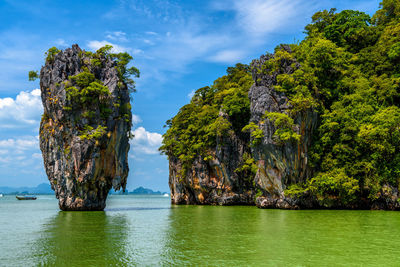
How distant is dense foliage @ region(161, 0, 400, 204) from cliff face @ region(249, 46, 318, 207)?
1.70 ft

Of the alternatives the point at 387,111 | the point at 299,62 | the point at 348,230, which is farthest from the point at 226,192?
the point at 348,230

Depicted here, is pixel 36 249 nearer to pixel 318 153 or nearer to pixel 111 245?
pixel 111 245

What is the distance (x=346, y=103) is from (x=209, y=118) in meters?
17.3

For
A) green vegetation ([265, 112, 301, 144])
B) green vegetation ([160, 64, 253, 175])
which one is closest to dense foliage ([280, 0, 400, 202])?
green vegetation ([265, 112, 301, 144])

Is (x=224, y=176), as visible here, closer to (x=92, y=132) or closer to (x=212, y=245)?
(x=92, y=132)

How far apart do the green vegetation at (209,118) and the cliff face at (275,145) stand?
5748mm

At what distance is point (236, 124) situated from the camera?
129 feet

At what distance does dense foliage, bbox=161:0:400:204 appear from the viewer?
26.3 metres

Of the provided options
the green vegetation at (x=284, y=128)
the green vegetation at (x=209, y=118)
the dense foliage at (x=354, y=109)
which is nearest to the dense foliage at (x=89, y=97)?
the green vegetation at (x=209, y=118)

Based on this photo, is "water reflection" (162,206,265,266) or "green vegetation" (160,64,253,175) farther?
"green vegetation" (160,64,253,175)

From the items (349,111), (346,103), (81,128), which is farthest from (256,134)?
(81,128)

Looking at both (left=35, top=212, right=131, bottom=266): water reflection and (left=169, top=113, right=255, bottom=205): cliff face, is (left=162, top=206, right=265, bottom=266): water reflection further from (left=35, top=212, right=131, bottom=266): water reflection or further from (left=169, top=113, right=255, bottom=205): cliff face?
(left=169, top=113, right=255, bottom=205): cliff face

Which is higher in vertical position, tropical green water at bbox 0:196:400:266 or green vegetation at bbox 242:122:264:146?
green vegetation at bbox 242:122:264:146

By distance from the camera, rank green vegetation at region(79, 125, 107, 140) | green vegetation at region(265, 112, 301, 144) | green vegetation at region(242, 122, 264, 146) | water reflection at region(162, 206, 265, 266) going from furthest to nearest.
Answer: green vegetation at region(242, 122, 264, 146), green vegetation at region(79, 125, 107, 140), green vegetation at region(265, 112, 301, 144), water reflection at region(162, 206, 265, 266)
